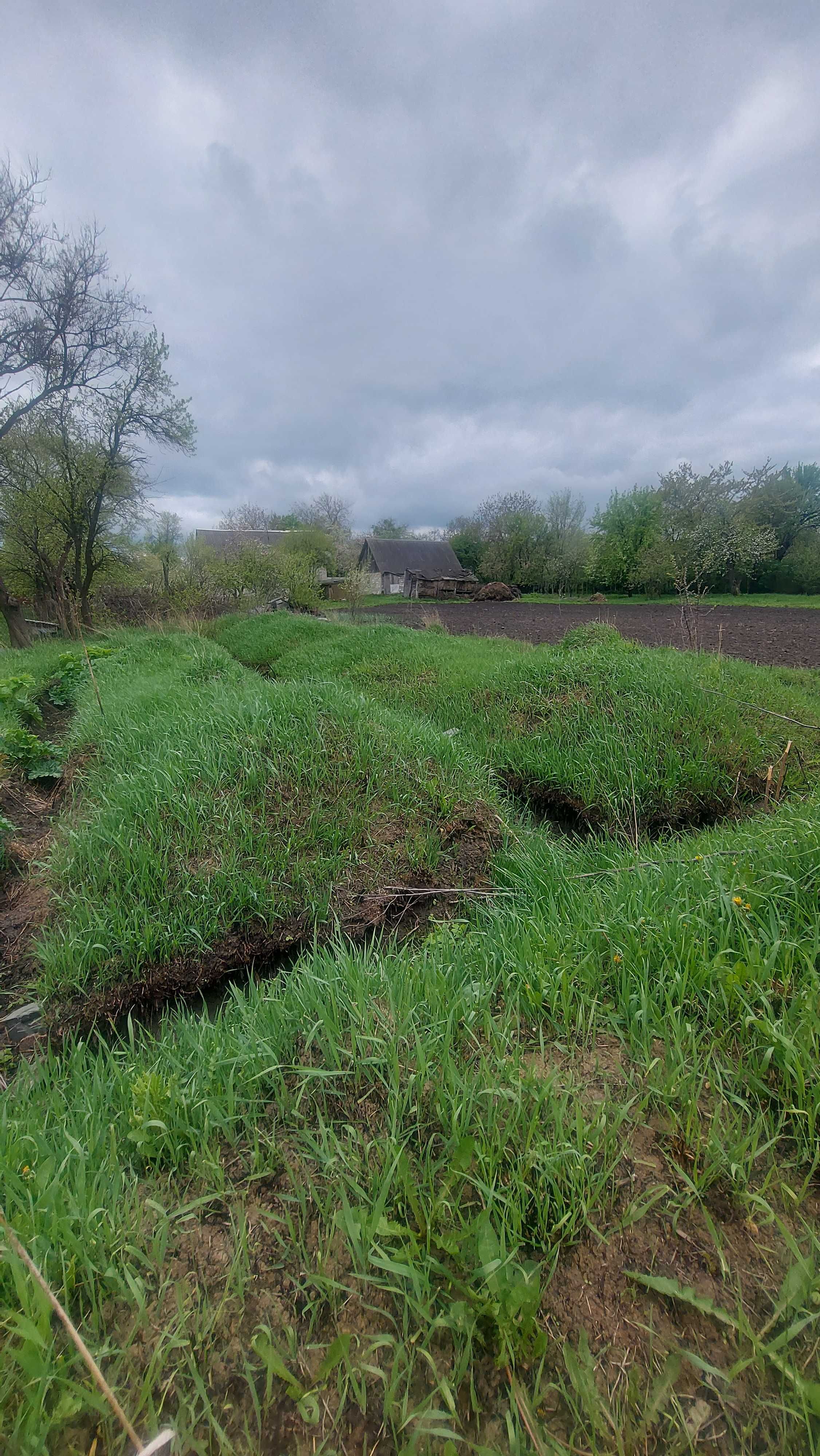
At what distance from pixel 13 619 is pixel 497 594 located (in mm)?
33879

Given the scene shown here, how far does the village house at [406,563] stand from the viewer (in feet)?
→ 173

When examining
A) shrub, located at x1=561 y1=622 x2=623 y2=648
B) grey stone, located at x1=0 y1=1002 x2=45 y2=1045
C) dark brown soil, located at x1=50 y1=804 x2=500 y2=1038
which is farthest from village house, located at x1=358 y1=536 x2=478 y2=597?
grey stone, located at x1=0 y1=1002 x2=45 y2=1045

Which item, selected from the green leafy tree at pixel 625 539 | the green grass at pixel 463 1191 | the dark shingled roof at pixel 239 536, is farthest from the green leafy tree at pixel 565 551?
the green grass at pixel 463 1191

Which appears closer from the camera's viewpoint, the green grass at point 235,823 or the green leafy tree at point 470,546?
the green grass at point 235,823

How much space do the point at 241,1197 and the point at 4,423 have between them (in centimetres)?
1862

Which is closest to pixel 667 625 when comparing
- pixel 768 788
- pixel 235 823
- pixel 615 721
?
pixel 615 721

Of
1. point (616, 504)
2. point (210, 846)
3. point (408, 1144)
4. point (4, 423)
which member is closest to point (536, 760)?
point (210, 846)

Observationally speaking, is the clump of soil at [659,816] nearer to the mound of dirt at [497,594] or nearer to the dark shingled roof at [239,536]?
the mound of dirt at [497,594]

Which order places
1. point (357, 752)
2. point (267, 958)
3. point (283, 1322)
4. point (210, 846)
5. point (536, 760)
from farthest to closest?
point (536, 760), point (357, 752), point (210, 846), point (267, 958), point (283, 1322)

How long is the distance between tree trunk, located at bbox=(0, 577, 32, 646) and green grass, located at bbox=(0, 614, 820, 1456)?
15.0 metres

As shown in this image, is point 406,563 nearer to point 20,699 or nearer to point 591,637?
point 591,637

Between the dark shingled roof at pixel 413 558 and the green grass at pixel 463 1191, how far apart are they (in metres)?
53.8

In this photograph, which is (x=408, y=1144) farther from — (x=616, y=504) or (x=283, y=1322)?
(x=616, y=504)

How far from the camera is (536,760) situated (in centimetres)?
551
